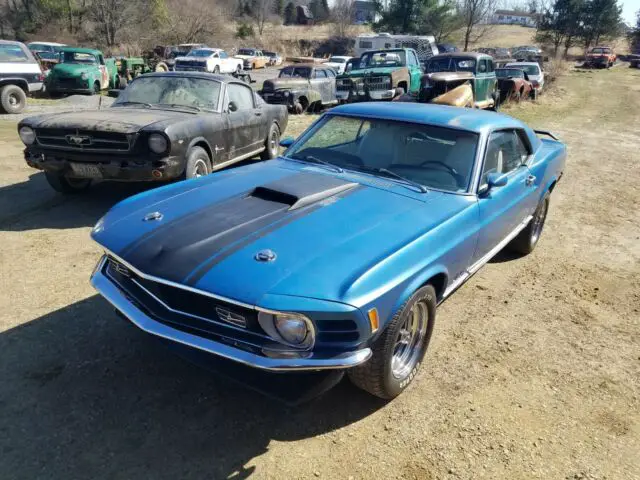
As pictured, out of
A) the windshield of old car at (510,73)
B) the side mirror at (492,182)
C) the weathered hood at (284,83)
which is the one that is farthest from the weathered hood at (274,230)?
the windshield of old car at (510,73)

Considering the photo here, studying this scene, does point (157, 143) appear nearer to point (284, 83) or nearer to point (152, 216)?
point (152, 216)

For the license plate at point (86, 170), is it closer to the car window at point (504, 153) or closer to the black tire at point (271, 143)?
the black tire at point (271, 143)

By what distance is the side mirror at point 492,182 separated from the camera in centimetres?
352

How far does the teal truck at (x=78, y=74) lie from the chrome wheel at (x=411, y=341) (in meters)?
17.8

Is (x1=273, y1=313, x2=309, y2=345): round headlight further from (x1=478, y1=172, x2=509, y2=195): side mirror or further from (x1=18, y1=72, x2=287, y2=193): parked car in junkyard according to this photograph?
(x1=18, y1=72, x2=287, y2=193): parked car in junkyard

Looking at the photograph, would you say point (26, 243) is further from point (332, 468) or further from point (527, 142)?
point (527, 142)

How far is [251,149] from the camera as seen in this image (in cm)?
761

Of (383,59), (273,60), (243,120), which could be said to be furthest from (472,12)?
(243,120)

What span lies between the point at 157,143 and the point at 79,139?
0.86 m

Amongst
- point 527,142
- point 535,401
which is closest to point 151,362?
point 535,401

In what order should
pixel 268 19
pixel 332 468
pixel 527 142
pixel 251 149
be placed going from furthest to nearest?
pixel 268 19 < pixel 251 149 < pixel 527 142 < pixel 332 468

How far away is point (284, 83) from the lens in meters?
14.7

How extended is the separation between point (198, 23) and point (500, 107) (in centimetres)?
4008

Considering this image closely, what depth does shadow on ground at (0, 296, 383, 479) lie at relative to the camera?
7.94 ft
